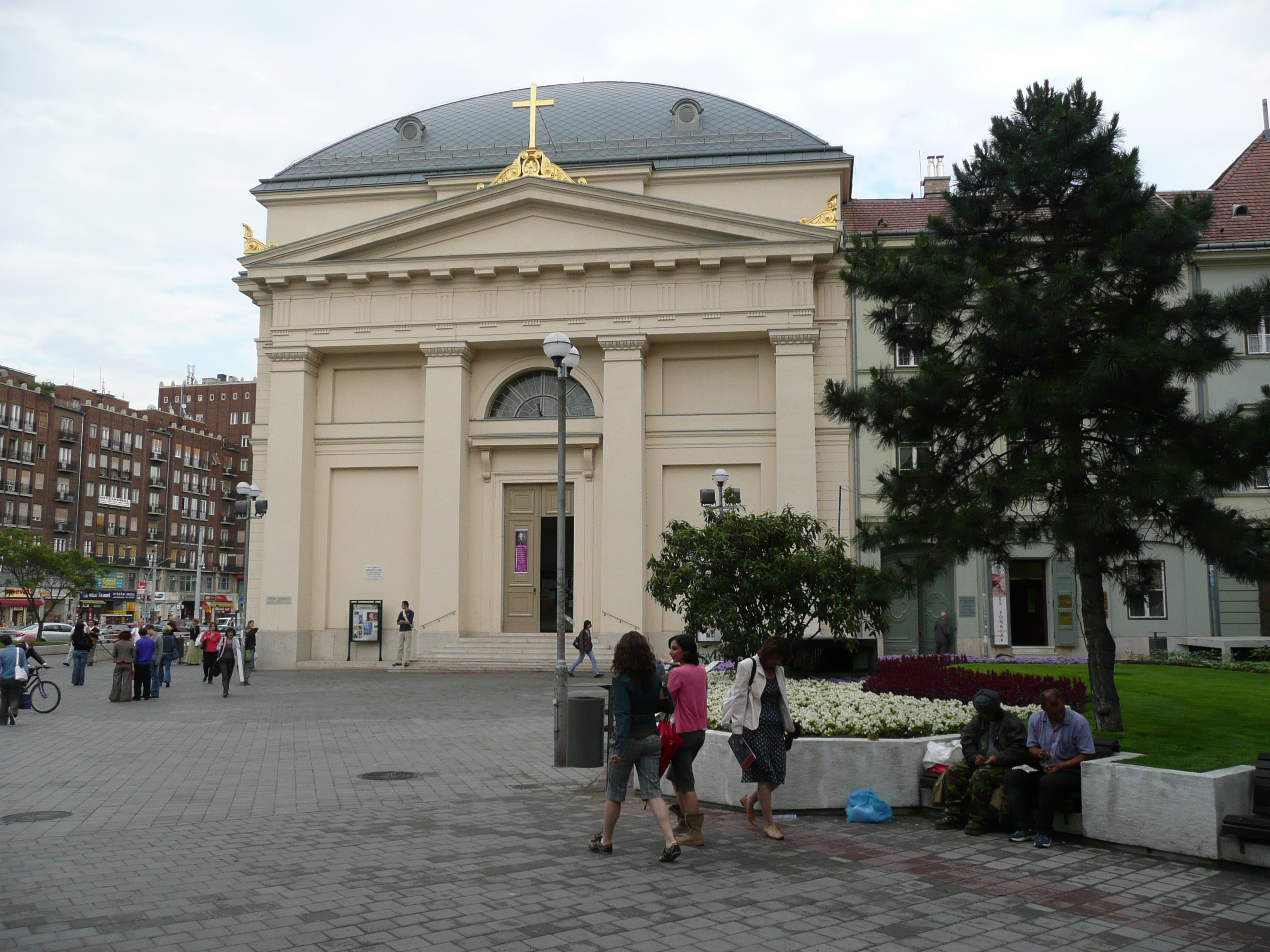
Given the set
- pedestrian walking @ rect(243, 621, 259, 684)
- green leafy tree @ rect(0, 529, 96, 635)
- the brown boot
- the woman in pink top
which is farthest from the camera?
green leafy tree @ rect(0, 529, 96, 635)

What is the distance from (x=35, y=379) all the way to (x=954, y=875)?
98979 mm

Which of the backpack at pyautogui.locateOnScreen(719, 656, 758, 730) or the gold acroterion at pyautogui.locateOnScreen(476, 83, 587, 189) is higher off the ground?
the gold acroterion at pyautogui.locateOnScreen(476, 83, 587, 189)

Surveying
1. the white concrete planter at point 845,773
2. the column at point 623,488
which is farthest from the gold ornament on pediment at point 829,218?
the white concrete planter at point 845,773

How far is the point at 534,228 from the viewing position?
35.8 m

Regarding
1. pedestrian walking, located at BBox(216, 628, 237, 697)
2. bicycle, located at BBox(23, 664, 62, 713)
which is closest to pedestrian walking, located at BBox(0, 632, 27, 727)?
bicycle, located at BBox(23, 664, 62, 713)

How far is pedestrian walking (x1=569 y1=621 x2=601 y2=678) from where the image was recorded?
100 feet

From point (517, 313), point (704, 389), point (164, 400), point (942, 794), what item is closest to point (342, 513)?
point (517, 313)

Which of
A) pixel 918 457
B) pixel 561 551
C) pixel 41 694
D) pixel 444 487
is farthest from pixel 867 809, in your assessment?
pixel 444 487

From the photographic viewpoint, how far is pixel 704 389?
3584cm

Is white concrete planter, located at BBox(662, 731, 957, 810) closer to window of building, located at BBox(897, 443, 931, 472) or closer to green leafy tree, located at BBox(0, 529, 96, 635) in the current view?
window of building, located at BBox(897, 443, 931, 472)

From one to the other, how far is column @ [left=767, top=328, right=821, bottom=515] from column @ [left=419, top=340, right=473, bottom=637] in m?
10.7

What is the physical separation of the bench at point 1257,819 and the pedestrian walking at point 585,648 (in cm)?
2305

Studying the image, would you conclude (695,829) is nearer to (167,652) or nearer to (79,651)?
(167,652)

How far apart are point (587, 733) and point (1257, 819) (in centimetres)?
711
